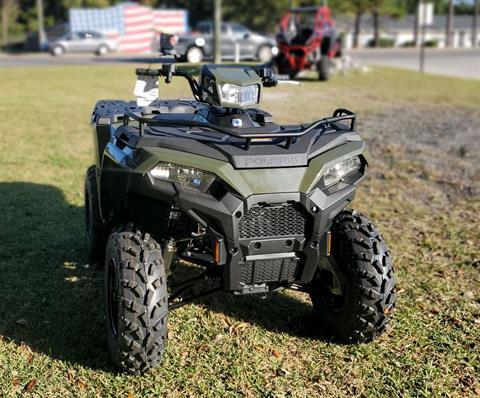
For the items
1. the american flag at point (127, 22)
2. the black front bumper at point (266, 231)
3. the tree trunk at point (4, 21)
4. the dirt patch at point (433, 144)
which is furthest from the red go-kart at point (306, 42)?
the tree trunk at point (4, 21)

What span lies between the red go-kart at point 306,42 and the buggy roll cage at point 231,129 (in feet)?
46.7

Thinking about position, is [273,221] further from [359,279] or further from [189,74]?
[189,74]

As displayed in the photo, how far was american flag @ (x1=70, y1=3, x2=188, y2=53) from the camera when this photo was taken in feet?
119

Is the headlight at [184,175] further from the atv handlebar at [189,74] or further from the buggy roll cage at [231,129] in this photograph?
the atv handlebar at [189,74]

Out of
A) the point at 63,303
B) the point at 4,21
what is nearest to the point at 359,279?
the point at 63,303

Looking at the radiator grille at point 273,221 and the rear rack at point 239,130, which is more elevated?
the rear rack at point 239,130

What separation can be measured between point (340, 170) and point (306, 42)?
15.7m

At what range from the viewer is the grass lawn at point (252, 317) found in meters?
3.24

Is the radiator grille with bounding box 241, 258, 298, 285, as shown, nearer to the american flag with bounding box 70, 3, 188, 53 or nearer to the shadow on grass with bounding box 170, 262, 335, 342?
the shadow on grass with bounding box 170, 262, 335, 342

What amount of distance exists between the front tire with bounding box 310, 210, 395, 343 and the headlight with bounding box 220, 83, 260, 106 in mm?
842

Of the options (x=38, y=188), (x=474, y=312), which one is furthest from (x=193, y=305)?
(x=38, y=188)

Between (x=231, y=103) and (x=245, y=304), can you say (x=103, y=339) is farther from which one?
(x=231, y=103)

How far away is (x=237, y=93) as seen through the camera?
129 inches

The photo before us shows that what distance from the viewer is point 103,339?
142 inches
